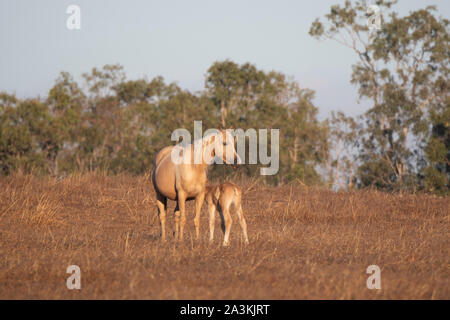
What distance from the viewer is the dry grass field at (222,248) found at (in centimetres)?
659

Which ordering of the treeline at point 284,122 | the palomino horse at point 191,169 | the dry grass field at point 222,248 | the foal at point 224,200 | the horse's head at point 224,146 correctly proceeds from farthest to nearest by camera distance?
the treeline at point 284,122 → the foal at point 224,200 → the palomino horse at point 191,169 → the horse's head at point 224,146 → the dry grass field at point 222,248

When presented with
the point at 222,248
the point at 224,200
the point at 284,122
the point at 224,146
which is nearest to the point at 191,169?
the point at 224,146

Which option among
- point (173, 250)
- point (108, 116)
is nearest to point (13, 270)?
point (173, 250)

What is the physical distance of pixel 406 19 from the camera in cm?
3794

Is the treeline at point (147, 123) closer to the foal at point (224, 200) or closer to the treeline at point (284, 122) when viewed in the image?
the treeline at point (284, 122)

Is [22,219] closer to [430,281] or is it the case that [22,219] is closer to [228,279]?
[228,279]

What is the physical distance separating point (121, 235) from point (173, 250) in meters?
2.98

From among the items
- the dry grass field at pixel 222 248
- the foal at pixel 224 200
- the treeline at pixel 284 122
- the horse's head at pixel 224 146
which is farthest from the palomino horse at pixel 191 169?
the treeline at pixel 284 122

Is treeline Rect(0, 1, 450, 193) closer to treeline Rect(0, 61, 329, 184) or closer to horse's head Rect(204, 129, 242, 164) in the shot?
treeline Rect(0, 61, 329, 184)

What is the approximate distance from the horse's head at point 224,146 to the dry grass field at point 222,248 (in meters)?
1.50

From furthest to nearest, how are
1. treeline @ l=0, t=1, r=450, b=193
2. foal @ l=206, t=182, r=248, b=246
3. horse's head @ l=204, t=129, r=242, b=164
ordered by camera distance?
treeline @ l=0, t=1, r=450, b=193
foal @ l=206, t=182, r=248, b=246
horse's head @ l=204, t=129, r=242, b=164

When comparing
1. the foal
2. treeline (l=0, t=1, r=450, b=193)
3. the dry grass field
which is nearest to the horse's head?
the foal

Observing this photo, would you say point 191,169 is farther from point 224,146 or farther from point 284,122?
point 284,122

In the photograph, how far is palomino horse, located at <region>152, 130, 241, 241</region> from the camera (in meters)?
9.78
